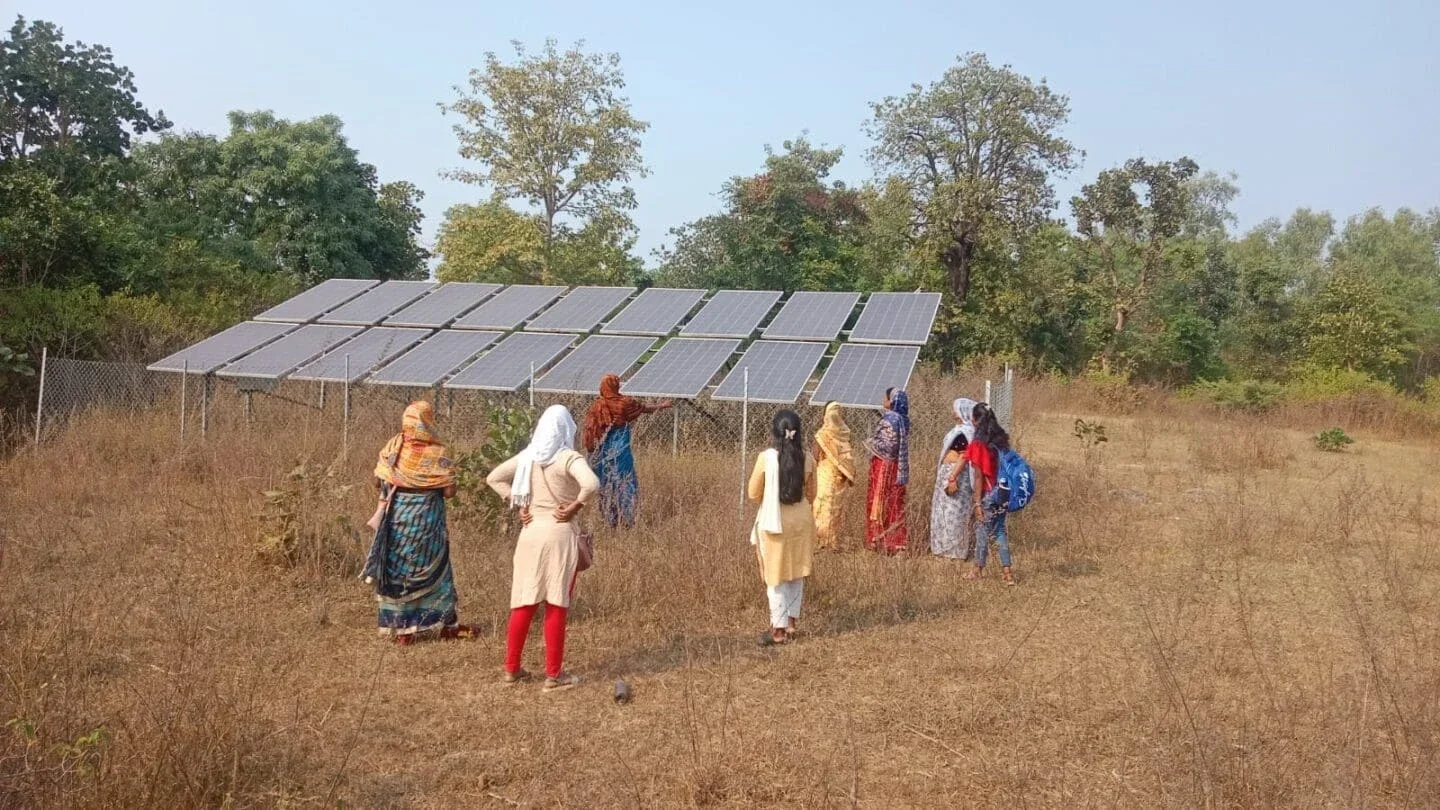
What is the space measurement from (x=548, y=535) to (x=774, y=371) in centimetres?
635

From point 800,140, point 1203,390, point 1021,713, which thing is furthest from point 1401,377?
point 1021,713

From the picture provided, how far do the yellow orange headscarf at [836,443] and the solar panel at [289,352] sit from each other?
7.28 metres

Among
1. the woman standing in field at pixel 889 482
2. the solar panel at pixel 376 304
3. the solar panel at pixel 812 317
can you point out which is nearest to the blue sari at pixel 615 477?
the woman standing in field at pixel 889 482

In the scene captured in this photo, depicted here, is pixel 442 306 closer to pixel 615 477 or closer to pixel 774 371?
pixel 774 371

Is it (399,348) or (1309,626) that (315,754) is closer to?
(1309,626)

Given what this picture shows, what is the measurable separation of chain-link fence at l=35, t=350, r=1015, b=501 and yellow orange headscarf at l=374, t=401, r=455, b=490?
4.91 metres

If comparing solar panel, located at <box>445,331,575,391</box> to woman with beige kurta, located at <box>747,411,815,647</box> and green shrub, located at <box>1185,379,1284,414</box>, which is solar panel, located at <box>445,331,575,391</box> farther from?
green shrub, located at <box>1185,379,1284,414</box>

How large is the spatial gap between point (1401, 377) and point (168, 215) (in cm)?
3430

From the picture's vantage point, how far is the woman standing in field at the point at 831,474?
8.46 m

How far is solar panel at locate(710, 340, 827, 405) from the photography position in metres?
10.8

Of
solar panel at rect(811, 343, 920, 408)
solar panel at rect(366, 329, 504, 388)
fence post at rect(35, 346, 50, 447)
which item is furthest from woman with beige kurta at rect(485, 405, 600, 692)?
fence post at rect(35, 346, 50, 447)

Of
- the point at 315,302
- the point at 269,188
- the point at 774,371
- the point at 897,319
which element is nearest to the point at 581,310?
the point at 774,371

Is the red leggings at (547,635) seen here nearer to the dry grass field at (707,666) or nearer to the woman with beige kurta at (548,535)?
the woman with beige kurta at (548,535)

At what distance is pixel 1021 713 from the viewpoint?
16.5 ft
